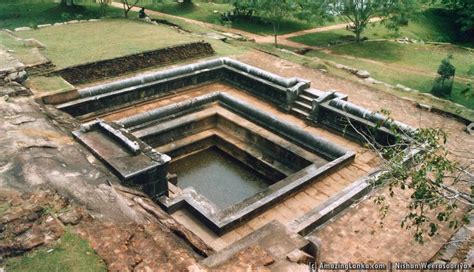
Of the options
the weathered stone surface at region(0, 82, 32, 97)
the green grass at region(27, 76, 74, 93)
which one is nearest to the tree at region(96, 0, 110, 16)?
the green grass at region(27, 76, 74, 93)

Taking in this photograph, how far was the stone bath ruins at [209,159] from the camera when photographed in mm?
5648

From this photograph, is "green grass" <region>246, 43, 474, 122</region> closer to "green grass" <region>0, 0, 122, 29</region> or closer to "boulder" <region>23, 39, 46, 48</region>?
"boulder" <region>23, 39, 46, 48</region>

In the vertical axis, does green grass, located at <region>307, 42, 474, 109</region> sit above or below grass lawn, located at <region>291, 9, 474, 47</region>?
below

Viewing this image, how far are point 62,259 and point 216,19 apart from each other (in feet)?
77.3

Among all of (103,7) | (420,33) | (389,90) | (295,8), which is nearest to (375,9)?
(295,8)

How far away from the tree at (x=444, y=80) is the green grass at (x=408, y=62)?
466 millimetres

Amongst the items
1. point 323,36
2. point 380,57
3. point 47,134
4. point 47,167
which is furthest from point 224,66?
point 323,36

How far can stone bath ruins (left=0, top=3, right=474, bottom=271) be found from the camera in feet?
18.5

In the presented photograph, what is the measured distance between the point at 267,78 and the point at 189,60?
11.7 ft

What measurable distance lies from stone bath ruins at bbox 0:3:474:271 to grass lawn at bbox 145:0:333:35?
779 centimetres

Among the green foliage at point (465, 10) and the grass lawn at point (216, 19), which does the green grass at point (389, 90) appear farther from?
the green foliage at point (465, 10)

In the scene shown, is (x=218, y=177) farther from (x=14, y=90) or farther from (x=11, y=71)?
(x=11, y=71)

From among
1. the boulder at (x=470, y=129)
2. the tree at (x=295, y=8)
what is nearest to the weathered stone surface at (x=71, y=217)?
the boulder at (x=470, y=129)

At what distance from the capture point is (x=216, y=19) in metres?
26.8
